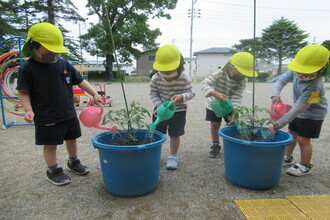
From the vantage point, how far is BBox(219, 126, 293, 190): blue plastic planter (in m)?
1.72

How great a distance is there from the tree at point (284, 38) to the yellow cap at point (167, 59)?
3062 cm

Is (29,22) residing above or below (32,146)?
above

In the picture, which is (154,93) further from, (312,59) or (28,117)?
(312,59)

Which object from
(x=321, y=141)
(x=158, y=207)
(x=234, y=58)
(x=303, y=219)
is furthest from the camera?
(x=321, y=141)

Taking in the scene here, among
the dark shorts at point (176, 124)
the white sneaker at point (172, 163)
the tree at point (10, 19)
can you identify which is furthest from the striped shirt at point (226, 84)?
the tree at point (10, 19)

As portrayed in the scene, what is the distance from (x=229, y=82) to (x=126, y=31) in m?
17.4

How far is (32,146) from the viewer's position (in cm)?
289

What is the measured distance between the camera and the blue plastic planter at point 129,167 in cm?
161

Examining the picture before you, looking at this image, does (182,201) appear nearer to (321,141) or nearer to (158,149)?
(158,149)

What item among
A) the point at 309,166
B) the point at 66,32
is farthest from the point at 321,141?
the point at 66,32

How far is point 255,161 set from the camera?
5.80 ft

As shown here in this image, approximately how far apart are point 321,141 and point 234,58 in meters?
1.84

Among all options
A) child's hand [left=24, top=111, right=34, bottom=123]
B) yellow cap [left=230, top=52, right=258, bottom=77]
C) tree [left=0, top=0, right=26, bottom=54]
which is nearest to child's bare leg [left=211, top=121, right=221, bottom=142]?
yellow cap [left=230, top=52, right=258, bottom=77]

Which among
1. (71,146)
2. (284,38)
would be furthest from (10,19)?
(284,38)
